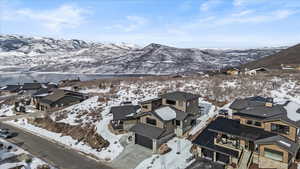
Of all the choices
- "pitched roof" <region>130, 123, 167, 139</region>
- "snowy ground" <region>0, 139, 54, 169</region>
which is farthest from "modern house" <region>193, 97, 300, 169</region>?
"snowy ground" <region>0, 139, 54, 169</region>

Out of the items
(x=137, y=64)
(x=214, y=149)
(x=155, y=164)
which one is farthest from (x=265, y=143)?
(x=137, y=64)


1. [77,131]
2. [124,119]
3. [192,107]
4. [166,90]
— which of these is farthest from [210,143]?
[166,90]

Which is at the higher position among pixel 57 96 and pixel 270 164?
pixel 57 96

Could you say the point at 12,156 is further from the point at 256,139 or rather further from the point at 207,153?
the point at 256,139

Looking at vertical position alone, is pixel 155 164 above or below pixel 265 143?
below

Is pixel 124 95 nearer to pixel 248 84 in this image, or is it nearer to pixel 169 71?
pixel 248 84
